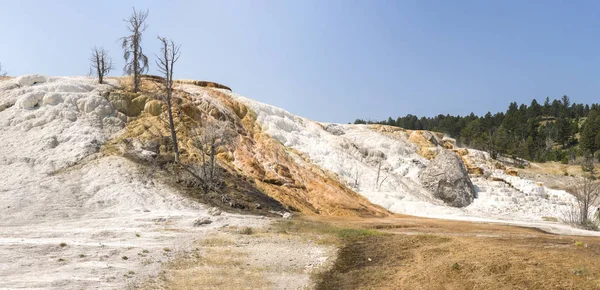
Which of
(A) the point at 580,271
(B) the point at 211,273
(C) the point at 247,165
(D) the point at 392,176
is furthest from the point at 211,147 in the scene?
(D) the point at 392,176

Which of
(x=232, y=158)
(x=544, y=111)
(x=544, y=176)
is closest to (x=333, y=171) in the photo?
(x=232, y=158)

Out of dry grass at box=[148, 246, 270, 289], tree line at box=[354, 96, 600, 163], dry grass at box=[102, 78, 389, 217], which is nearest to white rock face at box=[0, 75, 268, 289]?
dry grass at box=[148, 246, 270, 289]

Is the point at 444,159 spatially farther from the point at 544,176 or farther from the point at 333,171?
the point at 544,176

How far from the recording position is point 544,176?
222 feet

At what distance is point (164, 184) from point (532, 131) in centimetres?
12429

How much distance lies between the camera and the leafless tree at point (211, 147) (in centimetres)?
2644

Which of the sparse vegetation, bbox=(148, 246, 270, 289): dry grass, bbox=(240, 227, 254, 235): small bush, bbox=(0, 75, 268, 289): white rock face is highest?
bbox=(0, 75, 268, 289): white rock face

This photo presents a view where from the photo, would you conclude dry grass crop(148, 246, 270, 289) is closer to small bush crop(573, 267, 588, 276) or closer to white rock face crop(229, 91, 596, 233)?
small bush crop(573, 267, 588, 276)

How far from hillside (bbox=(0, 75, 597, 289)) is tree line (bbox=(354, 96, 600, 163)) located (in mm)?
51790

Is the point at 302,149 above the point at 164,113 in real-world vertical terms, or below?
below

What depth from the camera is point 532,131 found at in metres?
124

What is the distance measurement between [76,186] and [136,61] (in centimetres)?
1602

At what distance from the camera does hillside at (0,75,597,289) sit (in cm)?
1420

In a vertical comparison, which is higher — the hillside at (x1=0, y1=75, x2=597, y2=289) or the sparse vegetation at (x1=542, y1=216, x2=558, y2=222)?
the hillside at (x1=0, y1=75, x2=597, y2=289)
